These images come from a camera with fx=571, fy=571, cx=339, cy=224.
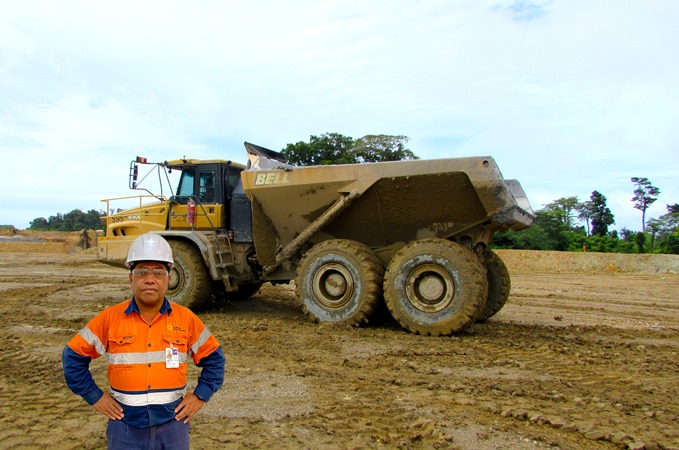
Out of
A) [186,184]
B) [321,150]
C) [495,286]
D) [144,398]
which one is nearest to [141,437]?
[144,398]

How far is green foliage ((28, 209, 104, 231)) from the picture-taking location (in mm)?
62688

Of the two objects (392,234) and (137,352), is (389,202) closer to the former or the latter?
(392,234)

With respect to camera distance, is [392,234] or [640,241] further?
[640,241]

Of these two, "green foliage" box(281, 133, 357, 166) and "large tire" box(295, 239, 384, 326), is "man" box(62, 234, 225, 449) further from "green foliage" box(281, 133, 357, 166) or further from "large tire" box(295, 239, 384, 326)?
"green foliage" box(281, 133, 357, 166)

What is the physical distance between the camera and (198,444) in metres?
3.82

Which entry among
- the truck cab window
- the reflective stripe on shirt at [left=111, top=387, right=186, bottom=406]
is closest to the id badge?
the reflective stripe on shirt at [left=111, top=387, right=186, bottom=406]

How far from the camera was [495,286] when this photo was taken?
8922 mm

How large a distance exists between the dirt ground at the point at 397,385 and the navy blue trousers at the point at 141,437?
49.8 inches

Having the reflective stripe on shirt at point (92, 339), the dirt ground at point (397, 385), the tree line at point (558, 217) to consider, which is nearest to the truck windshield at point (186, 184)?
the dirt ground at point (397, 385)

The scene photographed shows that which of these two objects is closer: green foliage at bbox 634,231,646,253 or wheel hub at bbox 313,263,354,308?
wheel hub at bbox 313,263,354,308

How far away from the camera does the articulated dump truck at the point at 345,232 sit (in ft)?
24.3

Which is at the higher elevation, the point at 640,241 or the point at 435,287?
the point at 640,241

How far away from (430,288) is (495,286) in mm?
1950

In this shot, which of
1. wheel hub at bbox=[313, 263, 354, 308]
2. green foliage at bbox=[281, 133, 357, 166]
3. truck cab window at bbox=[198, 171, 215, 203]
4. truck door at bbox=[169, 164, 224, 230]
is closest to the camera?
wheel hub at bbox=[313, 263, 354, 308]
